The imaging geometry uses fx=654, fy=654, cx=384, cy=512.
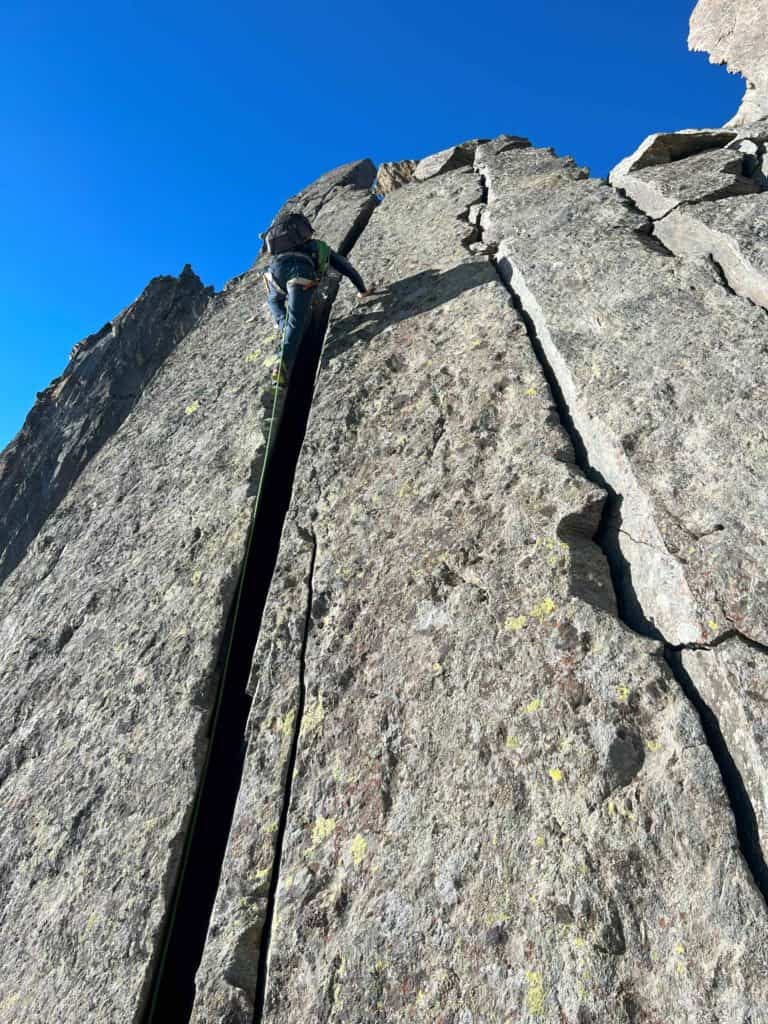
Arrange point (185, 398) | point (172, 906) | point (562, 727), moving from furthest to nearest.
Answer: point (185, 398)
point (172, 906)
point (562, 727)

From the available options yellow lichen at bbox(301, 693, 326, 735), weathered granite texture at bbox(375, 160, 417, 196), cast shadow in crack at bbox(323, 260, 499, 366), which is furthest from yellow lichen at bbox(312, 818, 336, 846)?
weathered granite texture at bbox(375, 160, 417, 196)

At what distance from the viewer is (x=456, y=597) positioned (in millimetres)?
4312

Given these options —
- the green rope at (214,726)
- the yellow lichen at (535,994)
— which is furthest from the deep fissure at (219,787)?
the yellow lichen at (535,994)

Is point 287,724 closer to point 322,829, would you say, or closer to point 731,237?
point 322,829

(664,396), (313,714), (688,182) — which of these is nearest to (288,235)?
(688,182)

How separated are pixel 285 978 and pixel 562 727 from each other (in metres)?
1.84

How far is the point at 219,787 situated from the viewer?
167 inches

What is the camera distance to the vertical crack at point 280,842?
10.7 feet

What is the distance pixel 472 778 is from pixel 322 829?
2.96 feet

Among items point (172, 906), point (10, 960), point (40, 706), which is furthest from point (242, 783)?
point (40, 706)

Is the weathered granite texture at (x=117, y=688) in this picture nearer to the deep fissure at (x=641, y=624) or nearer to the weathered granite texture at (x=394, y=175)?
the deep fissure at (x=641, y=624)

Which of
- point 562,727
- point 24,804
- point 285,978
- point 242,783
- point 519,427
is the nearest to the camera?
point 285,978

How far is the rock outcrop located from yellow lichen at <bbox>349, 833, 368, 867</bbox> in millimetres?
13

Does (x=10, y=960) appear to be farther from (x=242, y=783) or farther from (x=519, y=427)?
(x=519, y=427)
